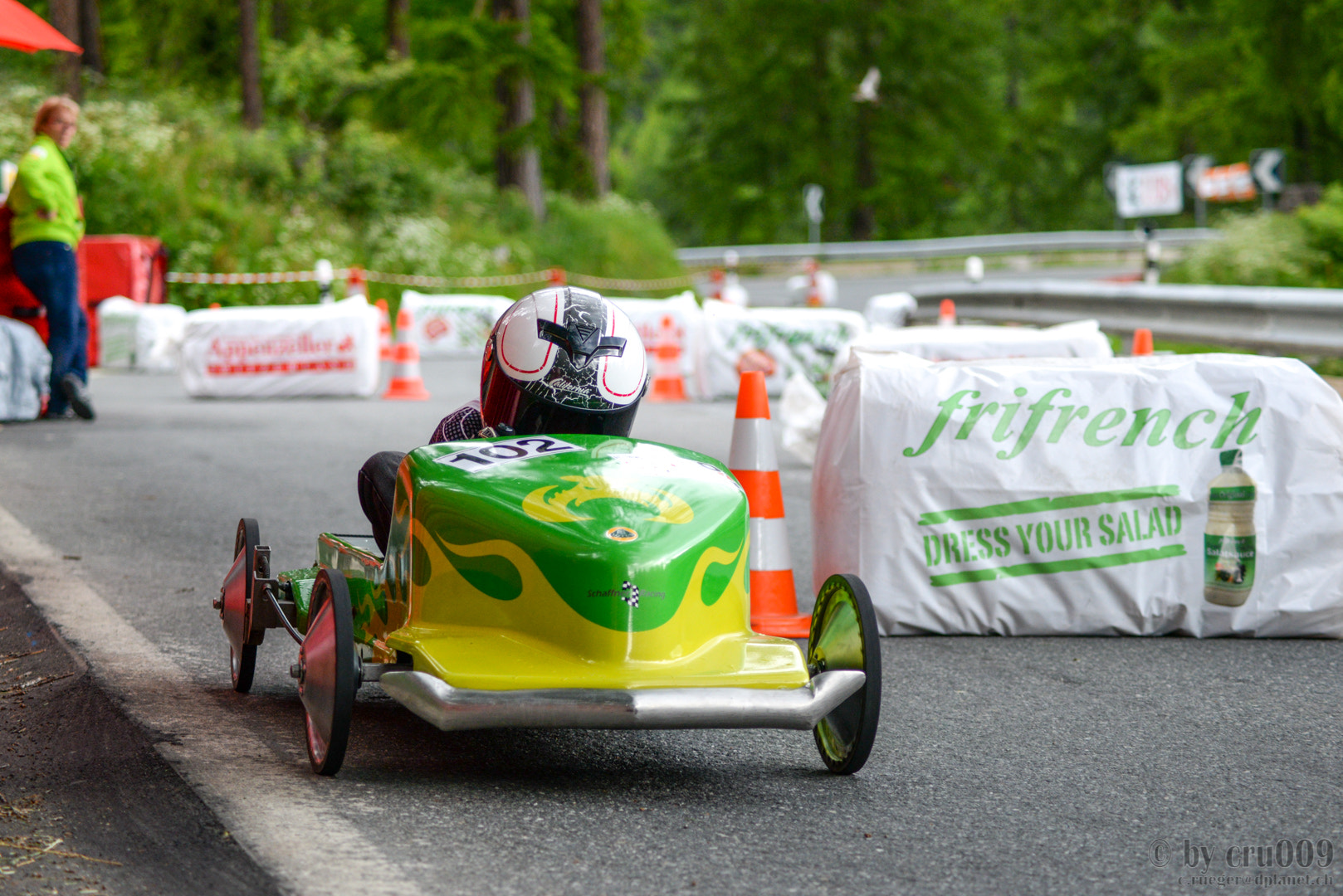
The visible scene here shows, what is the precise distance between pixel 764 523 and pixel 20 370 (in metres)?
7.78

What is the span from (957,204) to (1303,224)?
49392 mm

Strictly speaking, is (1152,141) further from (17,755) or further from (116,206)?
(17,755)

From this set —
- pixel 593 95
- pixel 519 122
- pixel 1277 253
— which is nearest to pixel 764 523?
pixel 1277 253

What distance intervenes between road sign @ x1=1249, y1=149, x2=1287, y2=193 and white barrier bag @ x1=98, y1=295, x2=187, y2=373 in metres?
13.3

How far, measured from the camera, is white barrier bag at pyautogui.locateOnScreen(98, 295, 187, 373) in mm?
18656

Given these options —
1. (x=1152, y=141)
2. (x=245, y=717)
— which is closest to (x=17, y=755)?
(x=245, y=717)

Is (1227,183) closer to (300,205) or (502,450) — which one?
(300,205)

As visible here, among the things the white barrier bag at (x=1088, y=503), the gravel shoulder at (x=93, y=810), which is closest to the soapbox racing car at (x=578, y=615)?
the gravel shoulder at (x=93, y=810)

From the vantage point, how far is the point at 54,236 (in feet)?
36.2

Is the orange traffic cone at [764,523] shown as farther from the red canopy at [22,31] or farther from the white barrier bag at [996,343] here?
the red canopy at [22,31]

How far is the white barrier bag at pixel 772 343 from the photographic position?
46.4 feet

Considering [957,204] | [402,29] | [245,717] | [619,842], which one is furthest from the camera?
[957,204]

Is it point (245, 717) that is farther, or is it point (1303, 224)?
point (1303, 224)

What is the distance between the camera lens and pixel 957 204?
6600cm
